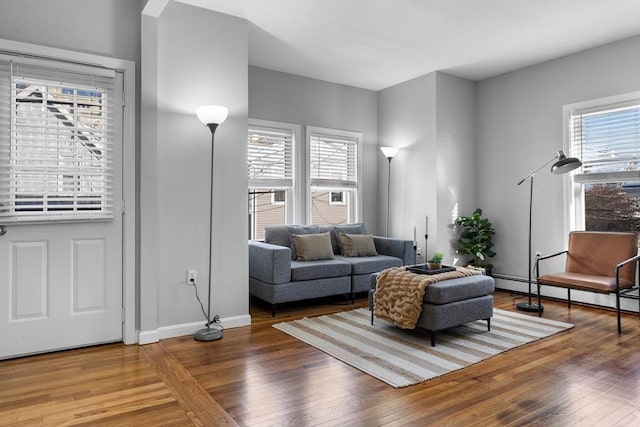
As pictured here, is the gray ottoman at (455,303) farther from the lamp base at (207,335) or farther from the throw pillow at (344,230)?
the throw pillow at (344,230)

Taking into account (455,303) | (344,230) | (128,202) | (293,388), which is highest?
(128,202)

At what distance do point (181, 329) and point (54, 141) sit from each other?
1.78 metres

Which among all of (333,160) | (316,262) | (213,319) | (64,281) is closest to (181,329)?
(213,319)

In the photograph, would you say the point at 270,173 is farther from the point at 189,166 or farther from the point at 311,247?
the point at 189,166

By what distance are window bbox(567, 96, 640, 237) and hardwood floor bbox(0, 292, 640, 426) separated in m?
1.75

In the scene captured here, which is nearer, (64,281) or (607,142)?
(64,281)

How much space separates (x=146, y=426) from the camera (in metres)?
2.09

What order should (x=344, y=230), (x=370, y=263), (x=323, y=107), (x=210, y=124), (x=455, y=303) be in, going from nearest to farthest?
1. (x=455, y=303)
2. (x=210, y=124)
3. (x=370, y=263)
4. (x=344, y=230)
5. (x=323, y=107)

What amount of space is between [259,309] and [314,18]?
9.83 feet

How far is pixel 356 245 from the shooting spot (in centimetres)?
510

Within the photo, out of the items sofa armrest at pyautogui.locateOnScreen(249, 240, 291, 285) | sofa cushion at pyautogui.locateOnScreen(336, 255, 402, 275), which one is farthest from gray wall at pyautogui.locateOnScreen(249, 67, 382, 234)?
sofa armrest at pyautogui.locateOnScreen(249, 240, 291, 285)

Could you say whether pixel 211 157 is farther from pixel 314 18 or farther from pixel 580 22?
pixel 580 22

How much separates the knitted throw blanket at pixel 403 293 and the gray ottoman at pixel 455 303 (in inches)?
2.4

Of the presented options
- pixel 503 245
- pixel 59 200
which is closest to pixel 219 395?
pixel 59 200
